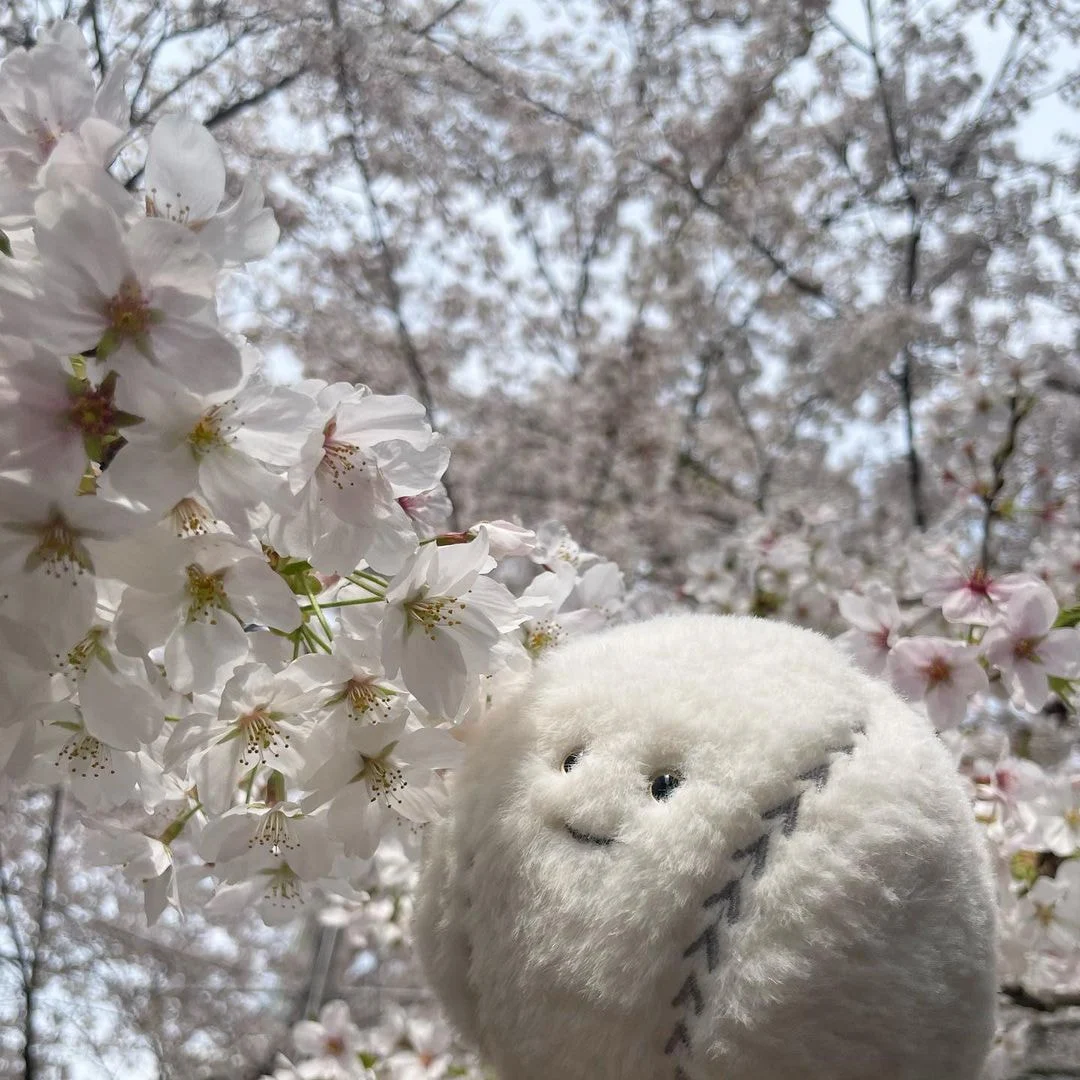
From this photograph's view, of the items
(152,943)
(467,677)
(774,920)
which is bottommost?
(152,943)

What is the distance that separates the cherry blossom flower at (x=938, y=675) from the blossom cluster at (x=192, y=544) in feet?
2.04

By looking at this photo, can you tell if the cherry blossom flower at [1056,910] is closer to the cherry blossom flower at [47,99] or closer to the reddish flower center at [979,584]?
the reddish flower center at [979,584]

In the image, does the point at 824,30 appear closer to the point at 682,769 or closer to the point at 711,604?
the point at 711,604

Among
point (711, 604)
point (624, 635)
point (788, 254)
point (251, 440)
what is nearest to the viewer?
point (251, 440)

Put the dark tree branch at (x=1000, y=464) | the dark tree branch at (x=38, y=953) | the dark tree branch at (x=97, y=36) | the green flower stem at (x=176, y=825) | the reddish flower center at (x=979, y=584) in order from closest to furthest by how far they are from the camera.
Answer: the green flower stem at (x=176, y=825) < the reddish flower center at (x=979, y=584) < the dark tree branch at (x=97, y=36) < the dark tree branch at (x=38, y=953) < the dark tree branch at (x=1000, y=464)

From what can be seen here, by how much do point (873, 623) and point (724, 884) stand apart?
0.79m

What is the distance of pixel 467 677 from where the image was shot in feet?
2.22

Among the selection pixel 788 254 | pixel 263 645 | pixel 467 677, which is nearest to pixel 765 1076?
pixel 467 677

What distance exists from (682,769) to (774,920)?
12 cm

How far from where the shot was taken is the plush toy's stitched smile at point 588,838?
682mm

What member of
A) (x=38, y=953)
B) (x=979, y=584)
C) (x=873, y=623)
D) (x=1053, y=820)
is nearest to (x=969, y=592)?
(x=979, y=584)

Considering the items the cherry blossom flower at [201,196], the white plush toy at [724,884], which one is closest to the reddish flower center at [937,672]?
the white plush toy at [724,884]

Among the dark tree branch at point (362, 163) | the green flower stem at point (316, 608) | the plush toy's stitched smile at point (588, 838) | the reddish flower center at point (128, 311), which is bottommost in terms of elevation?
the plush toy's stitched smile at point (588, 838)

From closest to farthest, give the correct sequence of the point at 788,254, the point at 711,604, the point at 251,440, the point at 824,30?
the point at 251,440, the point at 711,604, the point at 824,30, the point at 788,254
